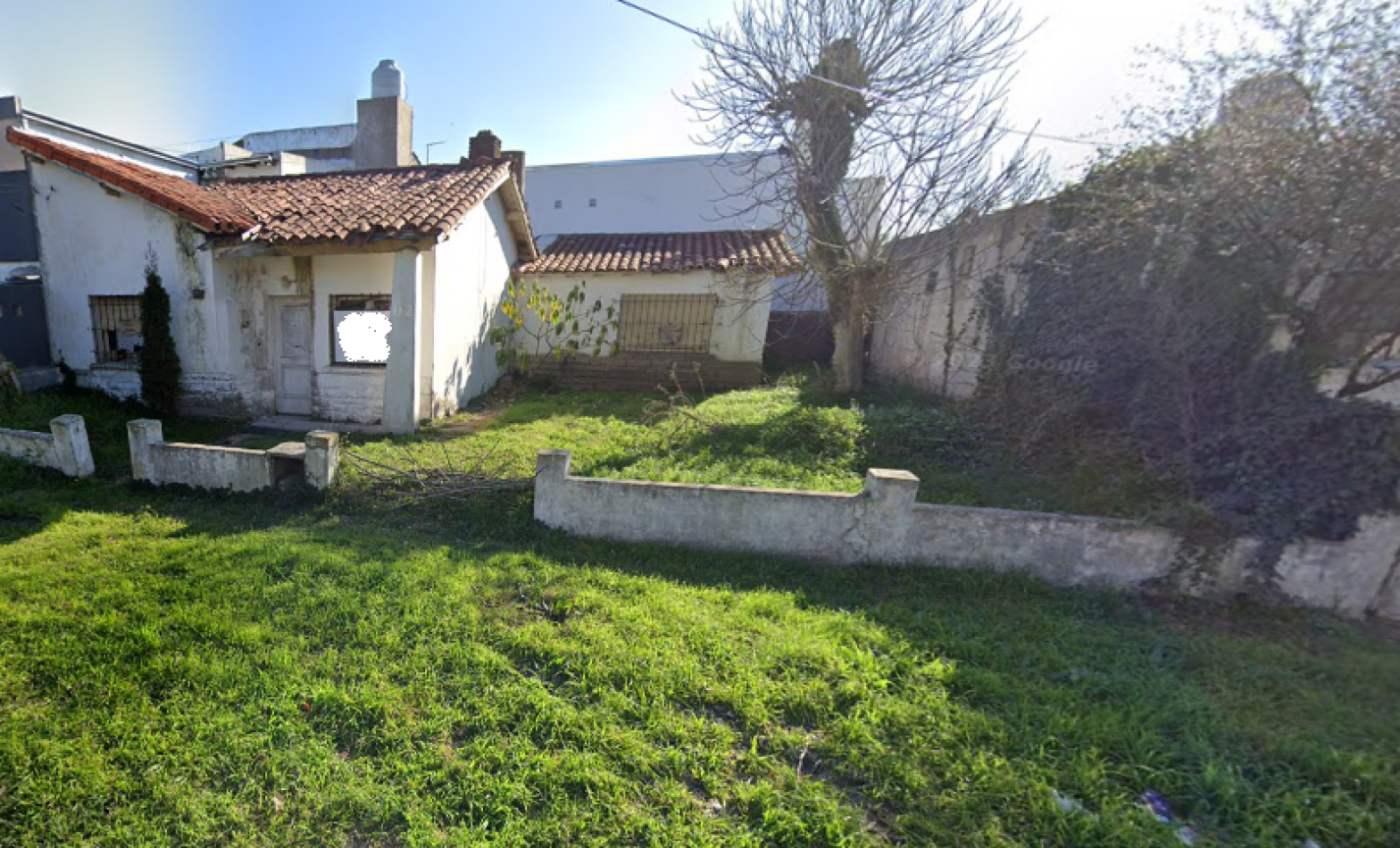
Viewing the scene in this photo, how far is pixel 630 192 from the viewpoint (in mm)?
16609

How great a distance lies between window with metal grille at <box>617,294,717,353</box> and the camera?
10789 mm

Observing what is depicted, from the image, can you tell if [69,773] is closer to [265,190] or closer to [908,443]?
[908,443]

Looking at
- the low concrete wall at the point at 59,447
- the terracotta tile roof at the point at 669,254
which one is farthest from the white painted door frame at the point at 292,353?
the terracotta tile roof at the point at 669,254

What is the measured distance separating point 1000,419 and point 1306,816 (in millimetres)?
3908

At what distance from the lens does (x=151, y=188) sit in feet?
22.9

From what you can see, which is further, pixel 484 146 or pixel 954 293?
pixel 484 146

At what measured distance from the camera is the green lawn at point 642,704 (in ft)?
6.38

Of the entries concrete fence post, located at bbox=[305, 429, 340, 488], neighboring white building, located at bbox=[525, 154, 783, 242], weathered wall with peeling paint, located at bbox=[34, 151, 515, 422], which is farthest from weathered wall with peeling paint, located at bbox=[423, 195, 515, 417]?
neighboring white building, located at bbox=[525, 154, 783, 242]

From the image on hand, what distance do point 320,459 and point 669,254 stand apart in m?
8.23

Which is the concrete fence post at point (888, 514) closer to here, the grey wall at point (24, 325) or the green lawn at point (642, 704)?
the green lawn at point (642, 704)

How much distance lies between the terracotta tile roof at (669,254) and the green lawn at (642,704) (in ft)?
24.7

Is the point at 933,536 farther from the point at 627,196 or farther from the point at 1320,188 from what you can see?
the point at 627,196

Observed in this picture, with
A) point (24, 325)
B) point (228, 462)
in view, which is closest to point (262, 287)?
point (24, 325)

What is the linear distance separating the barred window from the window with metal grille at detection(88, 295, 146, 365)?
3054 millimetres
